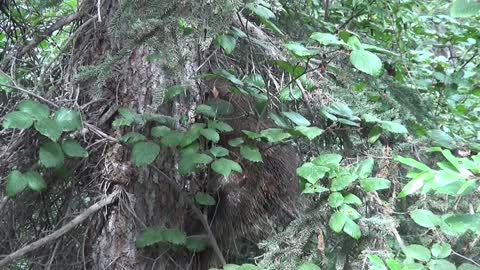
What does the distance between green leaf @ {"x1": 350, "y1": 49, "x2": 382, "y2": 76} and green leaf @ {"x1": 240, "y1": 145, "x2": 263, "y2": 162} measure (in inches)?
17.7

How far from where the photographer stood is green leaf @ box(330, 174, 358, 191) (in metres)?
1.46

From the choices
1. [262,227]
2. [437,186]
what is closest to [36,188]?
[262,227]

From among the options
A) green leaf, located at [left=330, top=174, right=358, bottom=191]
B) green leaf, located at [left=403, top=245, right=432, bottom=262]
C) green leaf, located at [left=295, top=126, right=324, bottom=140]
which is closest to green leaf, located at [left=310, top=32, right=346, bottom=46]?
green leaf, located at [left=295, top=126, right=324, bottom=140]

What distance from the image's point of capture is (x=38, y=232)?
82.0 inches

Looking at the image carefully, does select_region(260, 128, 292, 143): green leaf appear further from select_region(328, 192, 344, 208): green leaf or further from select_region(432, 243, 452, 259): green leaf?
select_region(432, 243, 452, 259): green leaf

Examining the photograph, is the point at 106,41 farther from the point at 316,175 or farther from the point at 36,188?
the point at 316,175

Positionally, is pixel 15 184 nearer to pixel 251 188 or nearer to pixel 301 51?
pixel 251 188

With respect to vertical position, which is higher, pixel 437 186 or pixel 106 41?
pixel 437 186

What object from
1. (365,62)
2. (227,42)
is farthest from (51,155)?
(365,62)

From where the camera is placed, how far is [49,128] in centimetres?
168

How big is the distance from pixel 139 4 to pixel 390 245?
3.23 feet

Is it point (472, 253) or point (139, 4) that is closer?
point (139, 4)

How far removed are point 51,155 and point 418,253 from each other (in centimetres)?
114

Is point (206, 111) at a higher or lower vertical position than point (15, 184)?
higher
